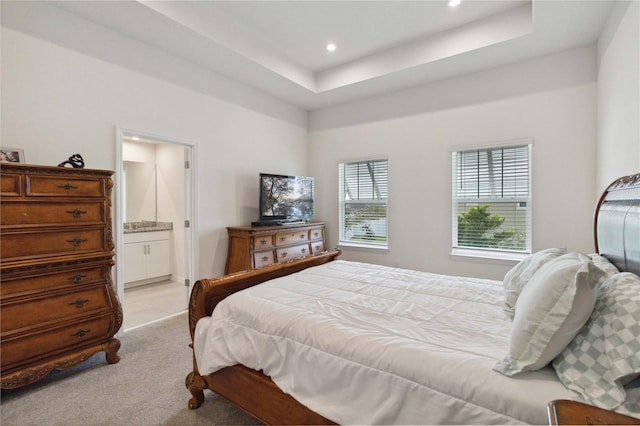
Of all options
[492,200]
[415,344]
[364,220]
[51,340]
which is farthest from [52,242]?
[492,200]

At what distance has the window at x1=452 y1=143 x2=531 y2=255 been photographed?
3.71 meters

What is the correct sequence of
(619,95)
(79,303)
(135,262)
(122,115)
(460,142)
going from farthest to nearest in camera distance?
(135,262) < (460,142) < (122,115) < (619,95) < (79,303)

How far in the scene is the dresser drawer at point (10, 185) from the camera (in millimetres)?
1979

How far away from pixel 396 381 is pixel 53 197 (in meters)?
2.58

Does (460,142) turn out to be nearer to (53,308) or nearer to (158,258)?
(53,308)

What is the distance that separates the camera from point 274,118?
479cm

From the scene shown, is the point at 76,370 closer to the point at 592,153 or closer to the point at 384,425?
the point at 384,425

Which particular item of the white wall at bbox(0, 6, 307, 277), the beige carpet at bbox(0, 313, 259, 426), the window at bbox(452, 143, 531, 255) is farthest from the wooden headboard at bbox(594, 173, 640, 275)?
the white wall at bbox(0, 6, 307, 277)

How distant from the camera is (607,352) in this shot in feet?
3.26

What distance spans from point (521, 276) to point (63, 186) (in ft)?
10.4

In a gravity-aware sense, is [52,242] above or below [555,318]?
above

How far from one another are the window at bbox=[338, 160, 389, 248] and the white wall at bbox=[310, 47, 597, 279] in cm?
14

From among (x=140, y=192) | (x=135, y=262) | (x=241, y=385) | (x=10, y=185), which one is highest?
(x=140, y=192)

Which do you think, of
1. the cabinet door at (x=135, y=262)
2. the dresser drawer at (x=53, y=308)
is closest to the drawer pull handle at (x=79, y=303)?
the dresser drawer at (x=53, y=308)
